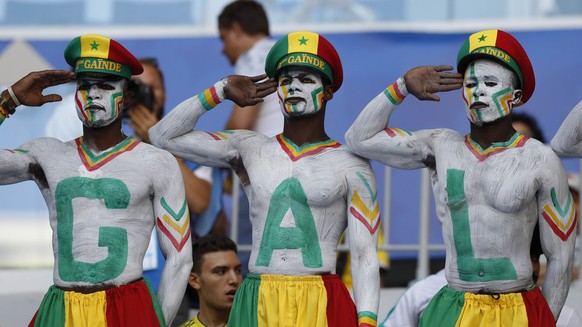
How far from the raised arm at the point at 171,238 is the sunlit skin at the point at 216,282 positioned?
101cm

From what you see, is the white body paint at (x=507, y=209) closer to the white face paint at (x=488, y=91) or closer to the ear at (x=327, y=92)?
the white face paint at (x=488, y=91)

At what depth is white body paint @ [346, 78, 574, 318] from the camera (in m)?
9.16

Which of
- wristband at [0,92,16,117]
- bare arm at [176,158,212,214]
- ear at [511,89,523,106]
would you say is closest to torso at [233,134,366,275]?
ear at [511,89,523,106]

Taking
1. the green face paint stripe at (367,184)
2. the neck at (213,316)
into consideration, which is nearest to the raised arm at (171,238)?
the green face paint stripe at (367,184)

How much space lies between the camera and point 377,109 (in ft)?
31.0

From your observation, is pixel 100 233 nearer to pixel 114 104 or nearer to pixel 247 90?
pixel 114 104

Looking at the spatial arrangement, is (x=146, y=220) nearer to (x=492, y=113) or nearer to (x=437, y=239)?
(x=492, y=113)

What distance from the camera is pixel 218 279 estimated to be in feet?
34.6

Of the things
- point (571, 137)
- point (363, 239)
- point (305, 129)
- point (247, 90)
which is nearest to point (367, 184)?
point (363, 239)

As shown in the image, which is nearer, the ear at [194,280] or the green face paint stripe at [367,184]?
the green face paint stripe at [367,184]

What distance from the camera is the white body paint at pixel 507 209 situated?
916 centimetres

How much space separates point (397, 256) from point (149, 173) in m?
2.89

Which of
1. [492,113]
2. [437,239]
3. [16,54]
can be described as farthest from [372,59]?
[492,113]

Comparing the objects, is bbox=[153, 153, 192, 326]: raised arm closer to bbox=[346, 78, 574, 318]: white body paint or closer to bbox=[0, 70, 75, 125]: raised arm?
bbox=[0, 70, 75, 125]: raised arm
